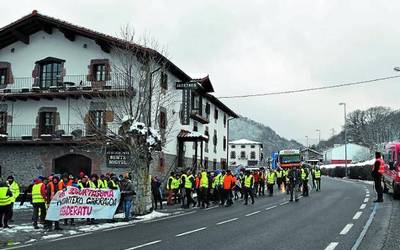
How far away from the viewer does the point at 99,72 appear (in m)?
30.7

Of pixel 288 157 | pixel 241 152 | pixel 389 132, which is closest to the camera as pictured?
pixel 288 157

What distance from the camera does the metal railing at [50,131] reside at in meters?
29.2

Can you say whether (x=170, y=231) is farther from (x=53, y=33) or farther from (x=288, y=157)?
(x=288, y=157)

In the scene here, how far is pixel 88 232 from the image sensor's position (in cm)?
1442

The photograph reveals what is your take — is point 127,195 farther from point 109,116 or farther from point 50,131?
point 50,131

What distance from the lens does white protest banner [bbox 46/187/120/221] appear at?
1560 cm

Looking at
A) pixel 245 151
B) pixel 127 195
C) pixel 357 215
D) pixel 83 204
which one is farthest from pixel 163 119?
pixel 245 151

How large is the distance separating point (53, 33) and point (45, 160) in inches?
348

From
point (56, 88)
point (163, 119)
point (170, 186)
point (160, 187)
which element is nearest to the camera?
point (170, 186)

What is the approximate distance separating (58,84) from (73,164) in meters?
5.48

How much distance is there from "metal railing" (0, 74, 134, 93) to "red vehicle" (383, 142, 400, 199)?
15.6m

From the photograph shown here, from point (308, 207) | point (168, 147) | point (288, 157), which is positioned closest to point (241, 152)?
point (288, 157)

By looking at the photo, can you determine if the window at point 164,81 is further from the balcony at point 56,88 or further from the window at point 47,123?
the window at point 47,123

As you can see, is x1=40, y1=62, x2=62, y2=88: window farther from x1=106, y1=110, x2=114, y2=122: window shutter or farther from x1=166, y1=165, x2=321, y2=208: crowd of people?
x1=166, y1=165, x2=321, y2=208: crowd of people
